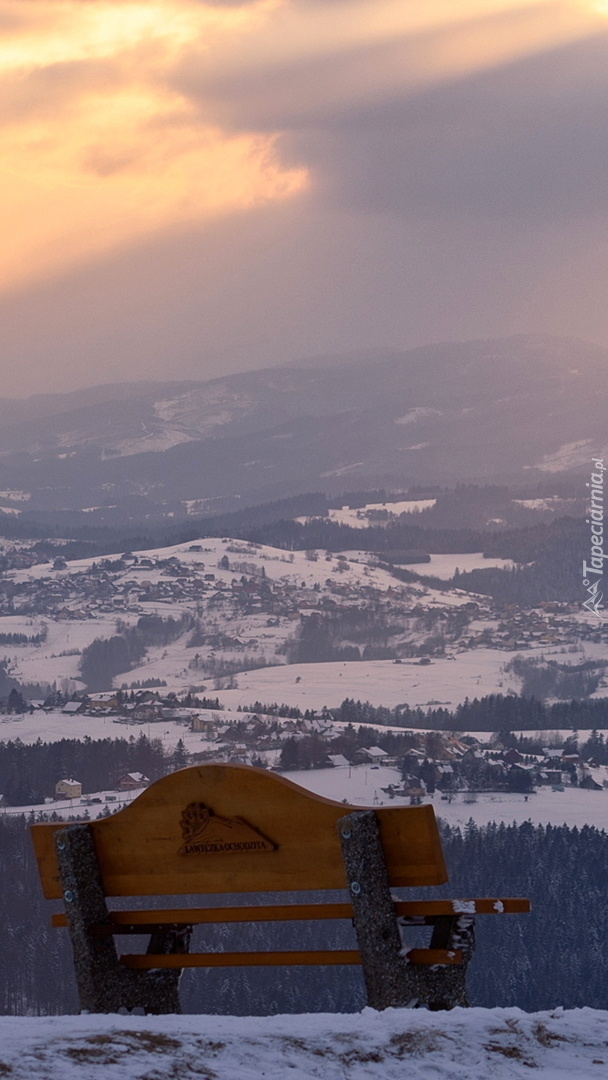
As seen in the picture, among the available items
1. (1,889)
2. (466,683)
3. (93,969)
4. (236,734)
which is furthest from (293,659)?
(93,969)

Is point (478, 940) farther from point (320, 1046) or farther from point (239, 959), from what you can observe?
point (320, 1046)

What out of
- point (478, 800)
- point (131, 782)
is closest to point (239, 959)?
point (478, 800)

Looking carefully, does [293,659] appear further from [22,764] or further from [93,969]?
[93,969]

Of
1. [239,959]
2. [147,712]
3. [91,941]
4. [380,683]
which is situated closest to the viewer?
[239,959]

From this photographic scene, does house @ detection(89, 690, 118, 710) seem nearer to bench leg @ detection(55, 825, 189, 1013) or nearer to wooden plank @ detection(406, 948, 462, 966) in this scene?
bench leg @ detection(55, 825, 189, 1013)

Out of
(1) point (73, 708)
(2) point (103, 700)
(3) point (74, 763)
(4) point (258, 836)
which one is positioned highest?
(4) point (258, 836)

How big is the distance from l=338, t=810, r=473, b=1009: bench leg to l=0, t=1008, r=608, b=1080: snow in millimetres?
314

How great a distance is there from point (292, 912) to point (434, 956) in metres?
0.67

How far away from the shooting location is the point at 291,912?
17.8 ft

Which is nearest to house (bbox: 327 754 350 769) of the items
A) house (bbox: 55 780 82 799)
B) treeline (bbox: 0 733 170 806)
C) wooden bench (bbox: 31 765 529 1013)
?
treeline (bbox: 0 733 170 806)

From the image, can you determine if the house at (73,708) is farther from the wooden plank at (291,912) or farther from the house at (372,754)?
the wooden plank at (291,912)

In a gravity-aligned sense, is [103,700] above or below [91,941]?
below

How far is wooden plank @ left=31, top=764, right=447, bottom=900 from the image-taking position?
16.9 feet

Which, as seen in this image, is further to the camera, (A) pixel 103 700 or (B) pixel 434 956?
(A) pixel 103 700
